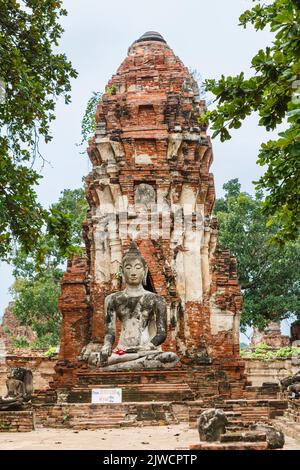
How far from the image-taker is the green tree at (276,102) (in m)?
5.93

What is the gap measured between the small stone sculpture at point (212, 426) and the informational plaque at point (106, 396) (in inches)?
148

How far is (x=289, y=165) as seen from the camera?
7.68m

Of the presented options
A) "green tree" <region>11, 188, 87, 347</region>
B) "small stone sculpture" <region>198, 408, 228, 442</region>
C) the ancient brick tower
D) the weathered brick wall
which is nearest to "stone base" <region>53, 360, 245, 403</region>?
the ancient brick tower

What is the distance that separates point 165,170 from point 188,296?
10.1 feet

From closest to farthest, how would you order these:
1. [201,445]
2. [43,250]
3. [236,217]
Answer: [201,445]
[43,250]
[236,217]

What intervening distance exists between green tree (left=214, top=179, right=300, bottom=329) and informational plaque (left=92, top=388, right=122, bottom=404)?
18.0 meters

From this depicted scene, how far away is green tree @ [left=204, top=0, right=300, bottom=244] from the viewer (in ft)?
19.5

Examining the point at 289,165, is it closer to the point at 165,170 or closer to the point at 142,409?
the point at 142,409

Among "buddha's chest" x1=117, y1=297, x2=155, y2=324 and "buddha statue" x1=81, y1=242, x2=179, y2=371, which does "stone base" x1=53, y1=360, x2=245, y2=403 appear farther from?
"buddha's chest" x1=117, y1=297, x2=155, y2=324

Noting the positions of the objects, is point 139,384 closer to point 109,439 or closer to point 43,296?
point 109,439

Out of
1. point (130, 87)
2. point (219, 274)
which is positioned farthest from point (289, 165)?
point (130, 87)

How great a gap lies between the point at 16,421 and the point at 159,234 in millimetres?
7609

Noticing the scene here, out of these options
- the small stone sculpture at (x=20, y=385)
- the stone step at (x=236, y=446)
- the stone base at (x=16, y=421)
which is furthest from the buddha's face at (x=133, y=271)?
the stone step at (x=236, y=446)

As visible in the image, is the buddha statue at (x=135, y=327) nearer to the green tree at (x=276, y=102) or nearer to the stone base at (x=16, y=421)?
the stone base at (x=16, y=421)
